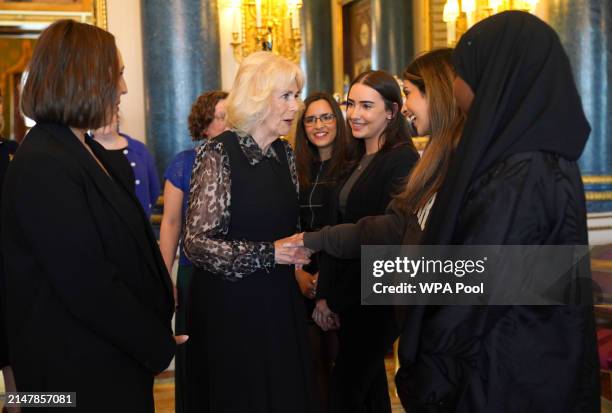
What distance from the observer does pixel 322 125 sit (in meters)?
3.90

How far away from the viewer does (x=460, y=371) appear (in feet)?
5.44

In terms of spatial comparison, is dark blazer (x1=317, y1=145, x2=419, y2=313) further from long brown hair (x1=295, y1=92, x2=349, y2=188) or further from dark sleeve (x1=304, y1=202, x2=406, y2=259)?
long brown hair (x1=295, y1=92, x2=349, y2=188)

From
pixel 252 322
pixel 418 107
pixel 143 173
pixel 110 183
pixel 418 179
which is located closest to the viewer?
pixel 110 183

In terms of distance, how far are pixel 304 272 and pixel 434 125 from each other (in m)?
1.50

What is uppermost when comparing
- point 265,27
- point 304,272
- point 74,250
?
point 265,27

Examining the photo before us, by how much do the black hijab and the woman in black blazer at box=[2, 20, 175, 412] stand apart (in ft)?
2.87

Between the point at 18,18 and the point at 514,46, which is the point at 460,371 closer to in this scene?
the point at 514,46

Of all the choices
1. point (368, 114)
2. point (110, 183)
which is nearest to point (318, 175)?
point (368, 114)

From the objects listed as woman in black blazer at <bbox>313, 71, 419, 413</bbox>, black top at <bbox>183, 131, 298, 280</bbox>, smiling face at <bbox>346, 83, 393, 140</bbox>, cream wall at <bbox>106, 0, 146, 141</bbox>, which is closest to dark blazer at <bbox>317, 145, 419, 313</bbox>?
woman in black blazer at <bbox>313, 71, 419, 413</bbox>

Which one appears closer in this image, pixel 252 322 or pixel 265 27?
pixel 252 322

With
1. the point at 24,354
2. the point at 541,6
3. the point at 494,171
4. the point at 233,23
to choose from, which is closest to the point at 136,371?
the point at 24,354

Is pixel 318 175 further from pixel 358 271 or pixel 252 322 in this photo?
pixel 252 322

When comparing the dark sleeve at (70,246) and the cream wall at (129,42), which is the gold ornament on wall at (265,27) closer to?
the cream wall at (129,42)

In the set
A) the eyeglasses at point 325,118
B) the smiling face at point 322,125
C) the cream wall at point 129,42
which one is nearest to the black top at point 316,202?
the smiling face at point 322,125
